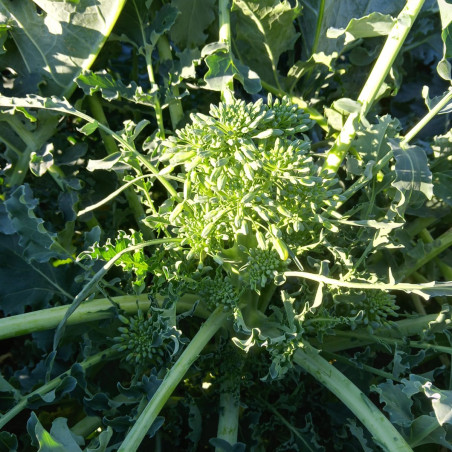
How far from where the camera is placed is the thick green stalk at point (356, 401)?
2.74 feet

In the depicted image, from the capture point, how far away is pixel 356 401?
898mm

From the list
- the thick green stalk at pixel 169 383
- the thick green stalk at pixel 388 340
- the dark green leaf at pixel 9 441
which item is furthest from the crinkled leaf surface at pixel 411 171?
the dark green leaf at pixel 9 441

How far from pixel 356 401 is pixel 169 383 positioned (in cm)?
27

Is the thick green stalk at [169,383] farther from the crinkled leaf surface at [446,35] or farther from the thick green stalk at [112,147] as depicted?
the crinkled leaf surface at [446,35]

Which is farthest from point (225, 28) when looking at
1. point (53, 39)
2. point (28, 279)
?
point (28, 279)

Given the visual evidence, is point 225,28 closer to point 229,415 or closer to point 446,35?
point 446,35

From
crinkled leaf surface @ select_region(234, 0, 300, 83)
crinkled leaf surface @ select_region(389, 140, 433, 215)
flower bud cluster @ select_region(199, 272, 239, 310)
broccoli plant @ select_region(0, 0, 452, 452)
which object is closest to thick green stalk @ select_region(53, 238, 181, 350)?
broccoli plant @ select_region(0, 0, 452, 452)

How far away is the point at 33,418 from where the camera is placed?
0.80 meters

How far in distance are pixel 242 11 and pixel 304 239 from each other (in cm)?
45

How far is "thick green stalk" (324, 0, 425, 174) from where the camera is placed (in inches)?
38.4

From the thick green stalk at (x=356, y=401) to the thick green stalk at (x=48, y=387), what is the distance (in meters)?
0.32

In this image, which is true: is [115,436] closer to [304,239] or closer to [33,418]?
[33,418]

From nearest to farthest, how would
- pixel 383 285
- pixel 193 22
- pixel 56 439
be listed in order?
1. pixel 56 439
2. pixel 383 285
3. pixel 193 22

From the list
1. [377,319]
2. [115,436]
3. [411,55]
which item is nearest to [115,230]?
[115,436]
